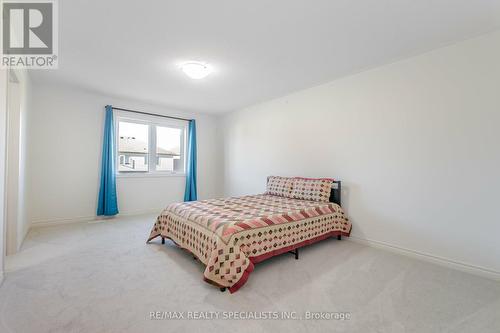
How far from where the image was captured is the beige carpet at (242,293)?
1543mm

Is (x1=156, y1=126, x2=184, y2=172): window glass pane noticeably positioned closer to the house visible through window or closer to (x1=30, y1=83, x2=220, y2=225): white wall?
the house visible through window

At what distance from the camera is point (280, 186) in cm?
402

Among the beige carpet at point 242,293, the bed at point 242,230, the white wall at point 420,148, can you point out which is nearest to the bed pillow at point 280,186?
the white wall at point 420,148

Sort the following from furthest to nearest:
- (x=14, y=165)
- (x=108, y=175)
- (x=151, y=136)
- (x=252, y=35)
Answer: (x=151, y=136) → (x=108, y=175) → (x=14, y=165) → (x=252, y=35)

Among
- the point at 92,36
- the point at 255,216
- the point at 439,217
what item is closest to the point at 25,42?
the point at 92,36

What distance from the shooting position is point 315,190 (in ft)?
11.4

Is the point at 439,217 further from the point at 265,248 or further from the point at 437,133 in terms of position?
the point at 265,248

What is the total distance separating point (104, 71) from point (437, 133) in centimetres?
438

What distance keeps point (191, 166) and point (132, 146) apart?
52.7 inches

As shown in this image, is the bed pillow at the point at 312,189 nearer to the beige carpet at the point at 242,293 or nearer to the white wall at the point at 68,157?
the beige carpet at the point at 242,293

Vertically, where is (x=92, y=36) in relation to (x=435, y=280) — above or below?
above

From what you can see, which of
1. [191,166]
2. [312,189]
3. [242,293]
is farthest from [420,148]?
[191,166]

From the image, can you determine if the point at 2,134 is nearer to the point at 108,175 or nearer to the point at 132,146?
the point at 108,175

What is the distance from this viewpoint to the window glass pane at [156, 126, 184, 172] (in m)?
5.22
